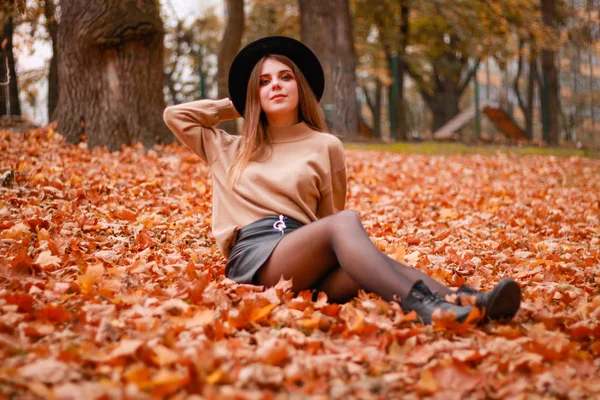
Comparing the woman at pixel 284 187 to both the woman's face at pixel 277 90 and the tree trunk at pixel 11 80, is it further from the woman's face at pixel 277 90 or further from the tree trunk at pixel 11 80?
the tree trunk at pixel 11 80

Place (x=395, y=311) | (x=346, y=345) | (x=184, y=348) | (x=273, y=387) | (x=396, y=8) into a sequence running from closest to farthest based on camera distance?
(x=273, y=387) → (x=184, y=348) → (x=346, y=345) → (x=395, y=311) → (x=396, y=8)

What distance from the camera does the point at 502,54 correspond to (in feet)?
62.1

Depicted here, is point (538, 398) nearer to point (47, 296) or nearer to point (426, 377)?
point (426, 377)

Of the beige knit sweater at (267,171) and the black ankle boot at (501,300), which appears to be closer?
the black ankle boot at (501,300)

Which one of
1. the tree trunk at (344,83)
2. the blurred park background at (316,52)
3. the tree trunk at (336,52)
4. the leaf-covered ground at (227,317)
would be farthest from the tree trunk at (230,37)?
the leaf-covered ground at (227,317)

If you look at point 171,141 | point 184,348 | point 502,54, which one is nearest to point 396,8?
point 502,54

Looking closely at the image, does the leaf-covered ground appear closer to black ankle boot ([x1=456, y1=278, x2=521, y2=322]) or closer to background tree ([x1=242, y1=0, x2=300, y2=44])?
black ankle boot ([x1=456, y1=278, x2=521, y2=322])

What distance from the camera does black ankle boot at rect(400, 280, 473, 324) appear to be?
257cm

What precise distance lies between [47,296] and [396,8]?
63.9 feet

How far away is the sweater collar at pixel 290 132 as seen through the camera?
3.36 m

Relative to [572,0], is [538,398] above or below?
below

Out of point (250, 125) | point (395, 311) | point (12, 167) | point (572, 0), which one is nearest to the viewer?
point (395, 311)

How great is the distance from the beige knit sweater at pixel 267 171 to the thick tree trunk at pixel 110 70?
14.8ft

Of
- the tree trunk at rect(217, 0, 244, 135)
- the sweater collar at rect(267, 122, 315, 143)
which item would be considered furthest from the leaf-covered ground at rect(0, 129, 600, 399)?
the tree trunk at rect(217, 0, 244, 135)
